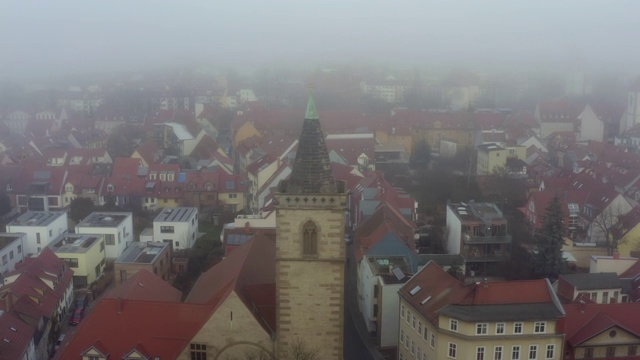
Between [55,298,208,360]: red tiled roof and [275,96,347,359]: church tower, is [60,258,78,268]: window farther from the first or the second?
[275,96,347,359]: church tower

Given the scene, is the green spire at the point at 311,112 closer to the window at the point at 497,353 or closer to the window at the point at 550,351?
the window at the point at 497,353

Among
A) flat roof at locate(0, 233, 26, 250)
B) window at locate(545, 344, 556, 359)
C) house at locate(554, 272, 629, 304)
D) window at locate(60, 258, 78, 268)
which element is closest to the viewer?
window at locate(545, 344, 556, 359)

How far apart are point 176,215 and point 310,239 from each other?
3215 centimetres

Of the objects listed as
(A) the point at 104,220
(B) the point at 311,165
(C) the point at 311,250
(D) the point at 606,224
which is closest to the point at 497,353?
(C) the point at 311,250

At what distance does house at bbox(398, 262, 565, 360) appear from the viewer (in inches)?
1151

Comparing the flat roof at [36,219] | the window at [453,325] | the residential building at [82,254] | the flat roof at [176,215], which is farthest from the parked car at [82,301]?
the window at [453,325]

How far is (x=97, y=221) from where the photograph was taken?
51.2m

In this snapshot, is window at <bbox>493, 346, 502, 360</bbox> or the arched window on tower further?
window at <bbox>493, 346, 502, 360</bbox>

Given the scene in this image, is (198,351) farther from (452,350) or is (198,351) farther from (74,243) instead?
(74,243)

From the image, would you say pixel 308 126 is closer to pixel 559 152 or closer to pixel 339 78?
pixel 559 152

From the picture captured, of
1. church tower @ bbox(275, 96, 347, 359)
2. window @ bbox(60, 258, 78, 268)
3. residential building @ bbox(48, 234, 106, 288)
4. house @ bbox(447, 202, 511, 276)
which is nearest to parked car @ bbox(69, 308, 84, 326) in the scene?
residential building @ bbox(48, 234, 106, 288)

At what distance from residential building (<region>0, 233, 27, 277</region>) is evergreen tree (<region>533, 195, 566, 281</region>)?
36185 mm

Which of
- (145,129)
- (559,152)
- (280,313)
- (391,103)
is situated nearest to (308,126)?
(280,313)

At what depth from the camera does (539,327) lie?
29.5 meters
